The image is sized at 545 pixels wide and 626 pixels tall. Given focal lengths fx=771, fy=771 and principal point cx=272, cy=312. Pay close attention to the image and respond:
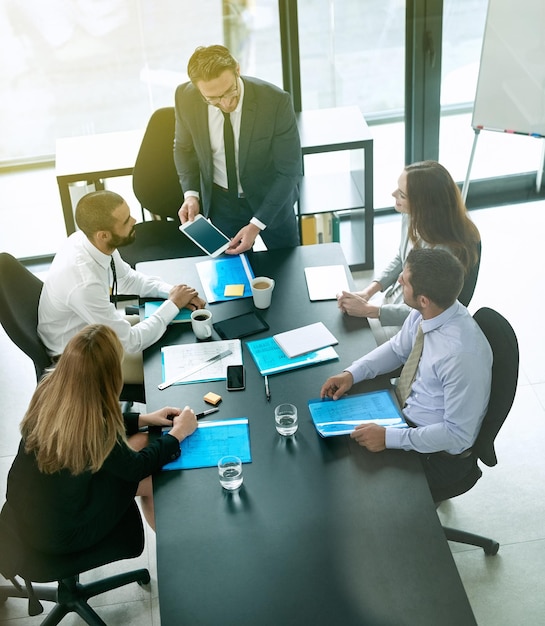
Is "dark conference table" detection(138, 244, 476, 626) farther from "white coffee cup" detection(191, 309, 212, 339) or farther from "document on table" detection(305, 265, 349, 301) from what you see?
"document on table" detection(305, 265, 349, 301)

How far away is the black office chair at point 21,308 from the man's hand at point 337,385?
1179 millimetres

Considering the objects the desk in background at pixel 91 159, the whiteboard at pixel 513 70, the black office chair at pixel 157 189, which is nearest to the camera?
the black office chair at pixel 157 189

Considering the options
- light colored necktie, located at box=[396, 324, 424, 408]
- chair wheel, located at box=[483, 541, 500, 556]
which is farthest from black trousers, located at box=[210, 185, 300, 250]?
chair wheel, located at box=[483, 541, 500, 556]

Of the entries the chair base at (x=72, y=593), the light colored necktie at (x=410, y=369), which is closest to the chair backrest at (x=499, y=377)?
the light colored necktie at (x=410, y=369)

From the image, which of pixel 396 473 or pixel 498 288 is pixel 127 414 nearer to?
pixel 396 473

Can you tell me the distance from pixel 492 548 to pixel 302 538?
3.90 feet

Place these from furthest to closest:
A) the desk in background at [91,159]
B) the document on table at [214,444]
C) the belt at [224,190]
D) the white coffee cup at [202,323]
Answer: the desk in background at [91,159] < the belt at [224,190] < the white coffee cup at [202,323] < the document on table at [214,444]

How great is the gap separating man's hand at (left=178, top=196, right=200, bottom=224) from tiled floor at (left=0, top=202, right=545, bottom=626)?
1.27 m

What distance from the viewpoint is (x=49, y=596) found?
9.38 ft

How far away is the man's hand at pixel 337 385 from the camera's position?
2.65 m

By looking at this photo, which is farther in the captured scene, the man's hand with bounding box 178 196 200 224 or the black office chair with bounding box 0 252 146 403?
the man's hand with bounding box 178 196 200 224

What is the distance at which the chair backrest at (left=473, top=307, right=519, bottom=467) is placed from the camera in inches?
99.0

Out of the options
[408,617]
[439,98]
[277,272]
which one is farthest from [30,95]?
[408,617]

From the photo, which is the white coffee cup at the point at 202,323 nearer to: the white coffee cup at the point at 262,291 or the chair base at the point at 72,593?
the white coffee cup at the point at 262,291
